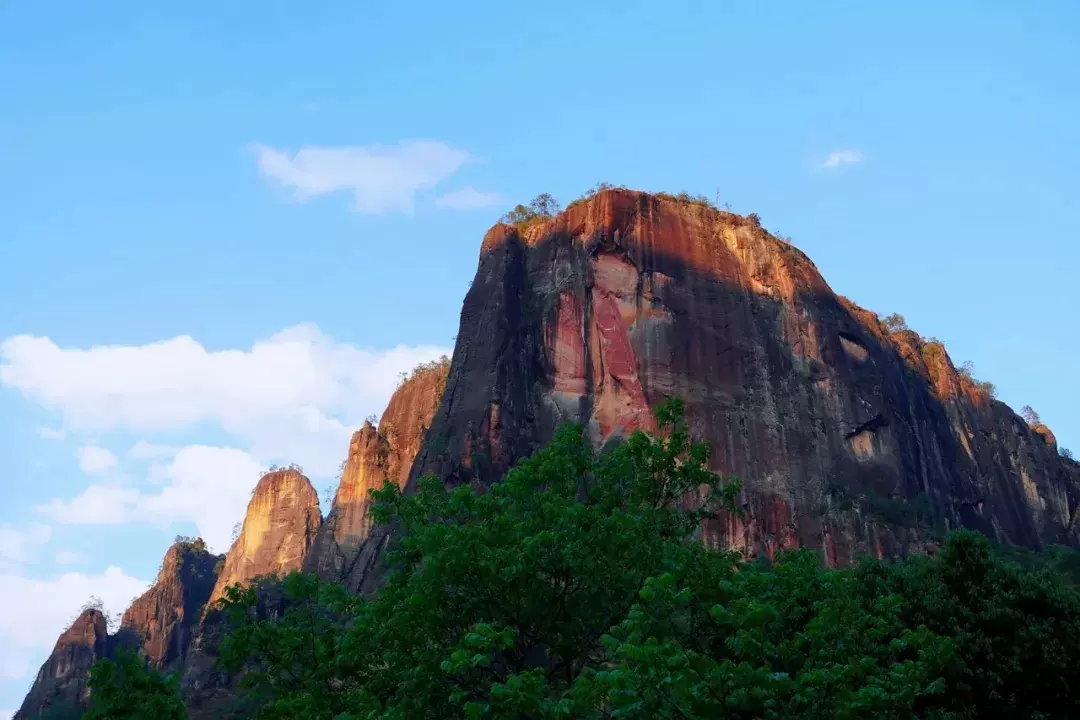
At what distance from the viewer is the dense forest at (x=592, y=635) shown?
521 inches

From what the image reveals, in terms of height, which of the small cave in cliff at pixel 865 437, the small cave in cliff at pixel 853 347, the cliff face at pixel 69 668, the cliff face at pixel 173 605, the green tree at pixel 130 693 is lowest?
the green tree at pixel 130 693

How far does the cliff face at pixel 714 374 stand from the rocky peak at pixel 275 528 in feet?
111

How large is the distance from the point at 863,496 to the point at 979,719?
43.1 metres

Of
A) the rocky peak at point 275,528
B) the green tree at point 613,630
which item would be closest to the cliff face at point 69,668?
the rocky peak at point 275,528

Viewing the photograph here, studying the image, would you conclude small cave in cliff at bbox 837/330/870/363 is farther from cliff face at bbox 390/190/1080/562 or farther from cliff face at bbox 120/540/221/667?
cliff face at bbox 120/540/221/667

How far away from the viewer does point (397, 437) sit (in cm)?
8244

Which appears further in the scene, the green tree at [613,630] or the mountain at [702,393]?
the mountain at [702,393]

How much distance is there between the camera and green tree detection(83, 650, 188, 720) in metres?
16.4

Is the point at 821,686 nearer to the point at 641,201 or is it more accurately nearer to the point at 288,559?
the point at 641,201

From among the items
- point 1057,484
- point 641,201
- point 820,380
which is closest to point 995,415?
point 1057,484

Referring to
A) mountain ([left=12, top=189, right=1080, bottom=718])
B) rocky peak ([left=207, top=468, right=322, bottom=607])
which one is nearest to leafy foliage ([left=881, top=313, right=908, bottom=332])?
mountain ([left=12, top=189, right=1080, bottom=718])

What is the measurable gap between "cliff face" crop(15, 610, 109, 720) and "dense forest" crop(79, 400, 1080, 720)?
84.5m

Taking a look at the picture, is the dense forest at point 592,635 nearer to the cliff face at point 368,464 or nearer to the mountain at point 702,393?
the mountain at point 702,393

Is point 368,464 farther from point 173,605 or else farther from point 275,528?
point 173,605
